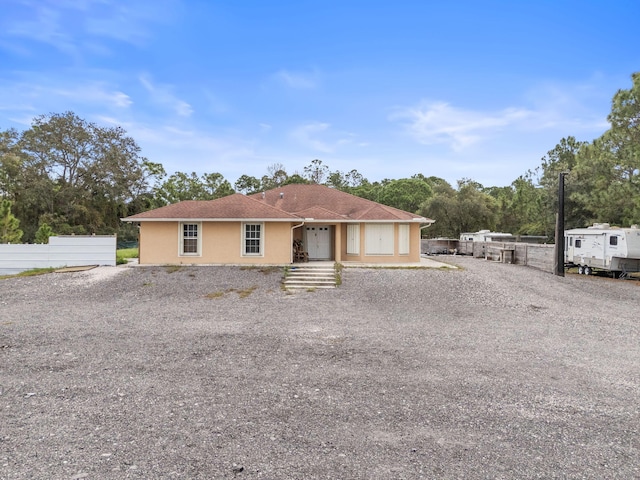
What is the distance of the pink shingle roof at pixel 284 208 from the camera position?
57.5ft

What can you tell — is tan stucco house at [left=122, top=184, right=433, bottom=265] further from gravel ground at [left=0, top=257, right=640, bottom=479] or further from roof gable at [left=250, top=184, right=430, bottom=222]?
gravel ground at [left=0, top=257, right=640, bottom=479]

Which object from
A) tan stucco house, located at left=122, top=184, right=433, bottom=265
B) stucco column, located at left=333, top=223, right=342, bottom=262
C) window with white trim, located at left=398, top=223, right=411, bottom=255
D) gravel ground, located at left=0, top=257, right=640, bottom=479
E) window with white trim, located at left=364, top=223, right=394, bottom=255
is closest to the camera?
gravel ground, located at left=0, top=257, right=640, bottom=479

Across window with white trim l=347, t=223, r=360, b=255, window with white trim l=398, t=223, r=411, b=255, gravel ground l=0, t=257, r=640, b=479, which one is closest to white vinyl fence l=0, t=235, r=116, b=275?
gravel ground l=0, t=257, r=640, b=479

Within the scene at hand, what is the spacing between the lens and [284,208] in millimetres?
22234

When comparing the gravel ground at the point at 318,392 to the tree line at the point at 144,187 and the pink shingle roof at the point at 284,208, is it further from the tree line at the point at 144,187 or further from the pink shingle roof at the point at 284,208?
the tree line at the point at 144,187

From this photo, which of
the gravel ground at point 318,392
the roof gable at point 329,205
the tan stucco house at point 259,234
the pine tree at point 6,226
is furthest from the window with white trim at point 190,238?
the pine tree at point 6,226

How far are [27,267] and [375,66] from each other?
19167 millimetres

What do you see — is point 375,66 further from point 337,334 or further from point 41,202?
point 41,202

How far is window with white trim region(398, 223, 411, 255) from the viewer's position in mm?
19541

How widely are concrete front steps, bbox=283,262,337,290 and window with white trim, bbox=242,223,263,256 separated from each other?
6.62 ft

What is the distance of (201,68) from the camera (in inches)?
801

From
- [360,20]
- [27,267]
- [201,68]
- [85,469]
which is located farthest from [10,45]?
[85,469]

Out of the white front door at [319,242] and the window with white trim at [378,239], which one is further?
the white front door at [319,242]

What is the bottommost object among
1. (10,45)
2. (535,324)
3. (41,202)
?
(535,324)
